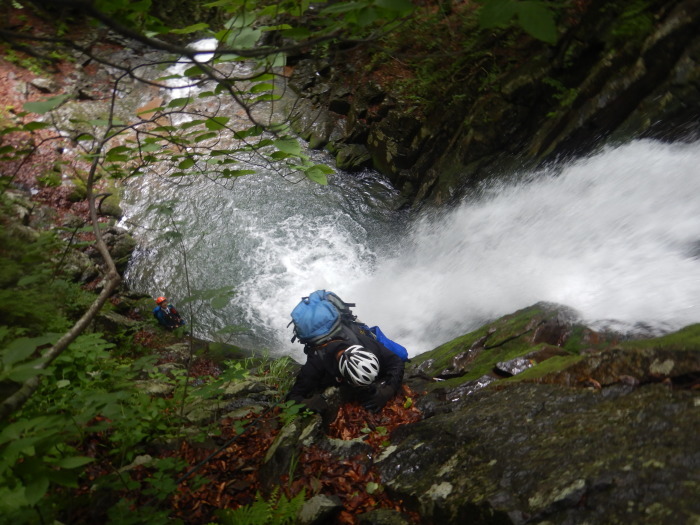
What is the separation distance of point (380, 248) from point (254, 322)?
3.74 m

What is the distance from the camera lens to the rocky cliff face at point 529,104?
20.6ft

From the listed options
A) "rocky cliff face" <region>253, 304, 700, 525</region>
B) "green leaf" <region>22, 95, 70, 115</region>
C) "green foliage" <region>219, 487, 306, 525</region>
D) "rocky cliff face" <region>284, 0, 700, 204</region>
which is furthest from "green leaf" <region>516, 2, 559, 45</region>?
"rocky cliff face" <region>284, 0, 700, 204</region>

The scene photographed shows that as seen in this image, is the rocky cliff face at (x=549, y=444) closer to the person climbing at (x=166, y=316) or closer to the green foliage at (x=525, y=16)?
the green foliage at (x=525, y=16)

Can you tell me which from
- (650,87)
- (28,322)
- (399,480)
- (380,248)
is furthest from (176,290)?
(650,87)

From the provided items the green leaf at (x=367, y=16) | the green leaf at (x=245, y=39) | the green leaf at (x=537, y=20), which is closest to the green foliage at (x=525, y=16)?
the green leaf at (x=537, y=20)

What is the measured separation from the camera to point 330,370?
4.36 metres

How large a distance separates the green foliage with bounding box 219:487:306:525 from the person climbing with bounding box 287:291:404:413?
130 cm

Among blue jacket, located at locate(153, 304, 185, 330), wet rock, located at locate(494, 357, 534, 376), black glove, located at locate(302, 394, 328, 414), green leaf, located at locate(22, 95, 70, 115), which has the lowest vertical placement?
black glove, located at locate(302, 394, 328, 414)

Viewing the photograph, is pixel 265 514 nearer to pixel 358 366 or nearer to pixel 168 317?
pixel 358 366

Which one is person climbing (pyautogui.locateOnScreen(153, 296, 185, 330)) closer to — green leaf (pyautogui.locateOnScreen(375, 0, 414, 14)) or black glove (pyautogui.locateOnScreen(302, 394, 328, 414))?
black glove (pyautogui.locateOnScreen(302, 394, 328, 414))

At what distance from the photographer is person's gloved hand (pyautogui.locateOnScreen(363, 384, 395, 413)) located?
4148mm

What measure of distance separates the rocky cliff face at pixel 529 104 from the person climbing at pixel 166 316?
19.6ft

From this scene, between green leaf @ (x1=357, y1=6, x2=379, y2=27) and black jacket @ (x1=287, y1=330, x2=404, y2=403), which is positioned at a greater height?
green leaf @ (x1=357, y1=6, x2=379, y2=27)

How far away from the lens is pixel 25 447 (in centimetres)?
138
